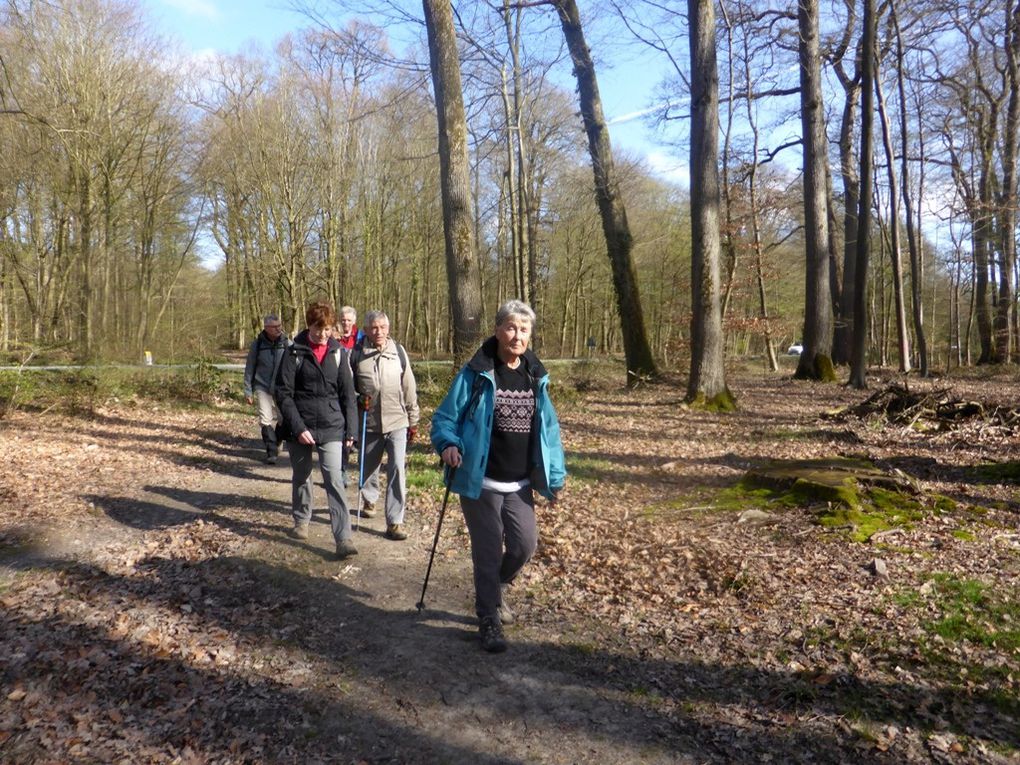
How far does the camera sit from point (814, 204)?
19.0 meters

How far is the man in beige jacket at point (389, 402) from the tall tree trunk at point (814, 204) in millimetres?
16024

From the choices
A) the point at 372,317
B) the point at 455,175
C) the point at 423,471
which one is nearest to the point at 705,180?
the point at 455,175

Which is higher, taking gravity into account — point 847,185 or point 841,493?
point 847,185

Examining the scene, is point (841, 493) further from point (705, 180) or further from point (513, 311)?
point (705, 180)

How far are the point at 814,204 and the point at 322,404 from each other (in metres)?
17.3

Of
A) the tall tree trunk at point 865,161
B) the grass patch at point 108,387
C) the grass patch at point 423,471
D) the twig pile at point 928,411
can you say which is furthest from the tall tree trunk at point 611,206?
the grass patch at point 108,387

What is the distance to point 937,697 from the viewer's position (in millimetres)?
3604

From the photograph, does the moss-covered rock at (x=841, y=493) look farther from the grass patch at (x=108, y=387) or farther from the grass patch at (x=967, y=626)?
the grass patch at (x=108, y=387)

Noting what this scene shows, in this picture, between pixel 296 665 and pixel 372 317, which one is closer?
pixel 296 665

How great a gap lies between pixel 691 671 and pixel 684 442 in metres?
6.94

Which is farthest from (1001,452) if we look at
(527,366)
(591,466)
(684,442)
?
(527,366)

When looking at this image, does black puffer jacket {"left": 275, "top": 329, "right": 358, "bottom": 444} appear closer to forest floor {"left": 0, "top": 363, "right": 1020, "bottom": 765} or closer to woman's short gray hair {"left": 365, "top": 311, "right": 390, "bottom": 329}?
woman's short gray hair {"left": 365, "top": 311, "right": 390, "bottom": 329}

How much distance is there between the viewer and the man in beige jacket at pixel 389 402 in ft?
21.3

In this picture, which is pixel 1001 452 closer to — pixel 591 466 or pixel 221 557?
pixel 591 466
